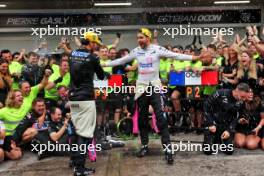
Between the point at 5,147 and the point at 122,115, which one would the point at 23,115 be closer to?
the point at 5,147

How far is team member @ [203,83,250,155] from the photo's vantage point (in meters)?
7.21

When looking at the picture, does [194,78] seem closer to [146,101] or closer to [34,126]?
[146,101]

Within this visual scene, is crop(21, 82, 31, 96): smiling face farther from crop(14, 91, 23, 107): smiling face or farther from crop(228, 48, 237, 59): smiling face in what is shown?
crop(228, 48, 237, 59): smiling face

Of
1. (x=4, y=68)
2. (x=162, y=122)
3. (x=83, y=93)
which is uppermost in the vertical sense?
(x=4, y=68)

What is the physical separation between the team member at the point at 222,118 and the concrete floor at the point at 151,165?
0.75 feet

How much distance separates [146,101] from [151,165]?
3.51 ft

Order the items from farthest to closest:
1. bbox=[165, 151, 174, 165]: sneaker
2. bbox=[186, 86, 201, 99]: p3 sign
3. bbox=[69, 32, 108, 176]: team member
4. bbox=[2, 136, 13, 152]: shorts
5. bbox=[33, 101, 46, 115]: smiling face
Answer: bbox=[186, 86, 201, 99]: p3 sign → bbox=[33, 101, 46, 115]: smiling face → bbox=[2, 136, 13, 152]: shorts → bbox=[165, 151, 174, 165]: sneaker → bbox=[69, 32, 108, 176]: team member

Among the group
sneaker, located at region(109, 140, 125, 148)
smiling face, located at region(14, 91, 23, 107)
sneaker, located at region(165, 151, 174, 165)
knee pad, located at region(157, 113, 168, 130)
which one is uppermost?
smiling face, located at region(14, 91, 23, 107)

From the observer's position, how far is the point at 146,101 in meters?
7.13

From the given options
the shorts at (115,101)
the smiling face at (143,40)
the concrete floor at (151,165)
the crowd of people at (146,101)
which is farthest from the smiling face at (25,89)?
the smiling face at (143,40)

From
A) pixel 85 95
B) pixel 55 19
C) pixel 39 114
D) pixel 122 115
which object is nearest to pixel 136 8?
pixel 55 19

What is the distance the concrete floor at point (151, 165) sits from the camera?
20.7 ft

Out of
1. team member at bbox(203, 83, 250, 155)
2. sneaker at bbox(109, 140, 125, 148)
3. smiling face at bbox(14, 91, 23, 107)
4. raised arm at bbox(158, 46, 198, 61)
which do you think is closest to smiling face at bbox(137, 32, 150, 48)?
raised arm at bbox(158, 46, 198, 61)

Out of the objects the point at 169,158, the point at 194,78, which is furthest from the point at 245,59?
the point at 169,158
